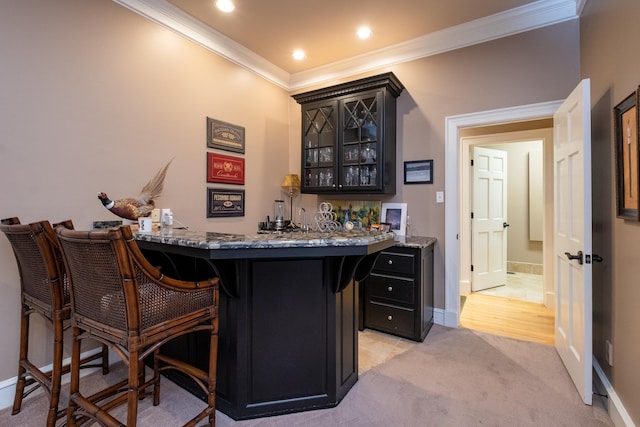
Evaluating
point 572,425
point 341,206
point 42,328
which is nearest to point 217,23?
point 341,206

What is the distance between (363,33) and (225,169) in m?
1.93

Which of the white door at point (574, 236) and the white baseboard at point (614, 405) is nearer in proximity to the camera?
the white baseboard at point (614, 405)

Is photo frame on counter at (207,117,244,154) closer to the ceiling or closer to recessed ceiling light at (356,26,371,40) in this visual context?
the ceiling

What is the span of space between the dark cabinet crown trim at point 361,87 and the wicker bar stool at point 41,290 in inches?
108

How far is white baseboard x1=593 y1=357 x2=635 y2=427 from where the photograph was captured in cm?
162

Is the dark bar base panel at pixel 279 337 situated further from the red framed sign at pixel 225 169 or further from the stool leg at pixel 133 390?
the red framed sign at pixel 225 169

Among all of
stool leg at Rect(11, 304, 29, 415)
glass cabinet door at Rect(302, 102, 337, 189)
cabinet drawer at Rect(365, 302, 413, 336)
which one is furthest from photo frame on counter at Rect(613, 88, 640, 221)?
stool leg at Rect(11, 304, 29, 415)

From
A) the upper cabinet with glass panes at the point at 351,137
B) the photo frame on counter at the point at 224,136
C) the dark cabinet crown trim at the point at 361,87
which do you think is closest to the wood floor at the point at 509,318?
the upper cabinet with glass panes at the point at 351,137

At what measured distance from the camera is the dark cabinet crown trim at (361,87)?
10.2 ft

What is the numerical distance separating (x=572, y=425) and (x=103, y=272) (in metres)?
2.49

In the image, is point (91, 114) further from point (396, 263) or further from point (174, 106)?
point (396, 263)

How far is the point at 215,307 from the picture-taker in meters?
1.58

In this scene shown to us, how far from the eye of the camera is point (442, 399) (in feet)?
6.40

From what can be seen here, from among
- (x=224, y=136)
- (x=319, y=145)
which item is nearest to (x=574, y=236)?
(x=319, y=145)
